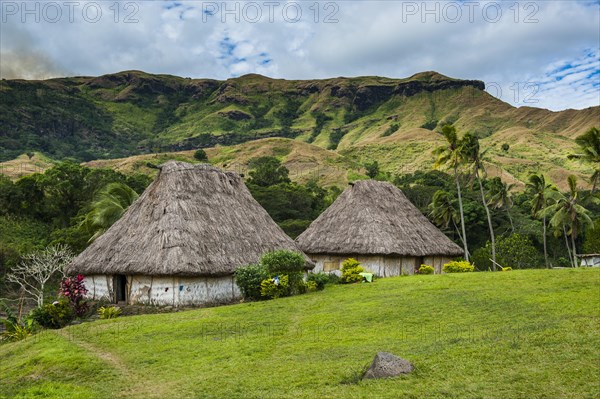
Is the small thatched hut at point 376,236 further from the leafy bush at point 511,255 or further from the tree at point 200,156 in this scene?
the tree at point 200,156

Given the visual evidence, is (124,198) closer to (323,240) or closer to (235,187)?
(235,187)

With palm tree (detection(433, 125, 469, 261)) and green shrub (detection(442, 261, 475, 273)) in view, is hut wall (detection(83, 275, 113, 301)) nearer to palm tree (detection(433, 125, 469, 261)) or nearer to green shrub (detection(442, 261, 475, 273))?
green shrub (detection(442, 261, 475, 273))

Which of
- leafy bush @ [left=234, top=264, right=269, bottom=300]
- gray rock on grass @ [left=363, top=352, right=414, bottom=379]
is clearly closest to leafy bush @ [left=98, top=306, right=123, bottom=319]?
leafy bush @ [left=234, top=264, right=269, bottom=300]

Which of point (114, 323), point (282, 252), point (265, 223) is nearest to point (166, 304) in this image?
point (114, 323)

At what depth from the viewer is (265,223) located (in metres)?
27.0

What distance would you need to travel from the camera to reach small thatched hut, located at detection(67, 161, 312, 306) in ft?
68.7

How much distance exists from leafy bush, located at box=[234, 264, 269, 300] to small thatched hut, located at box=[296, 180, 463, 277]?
878 cm

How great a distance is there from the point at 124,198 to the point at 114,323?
57.4ft

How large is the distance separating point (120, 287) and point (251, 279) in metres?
6.05

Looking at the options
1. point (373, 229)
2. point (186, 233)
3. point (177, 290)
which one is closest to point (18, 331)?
point (177, 290)

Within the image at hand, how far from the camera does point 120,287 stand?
2284 centimetres

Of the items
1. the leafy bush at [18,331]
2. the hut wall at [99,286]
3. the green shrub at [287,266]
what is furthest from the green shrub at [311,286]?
the leafy bush at [18,331]

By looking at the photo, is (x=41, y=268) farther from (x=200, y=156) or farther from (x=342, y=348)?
(x=200, y=156)

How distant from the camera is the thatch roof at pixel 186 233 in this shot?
21000 millimetres
